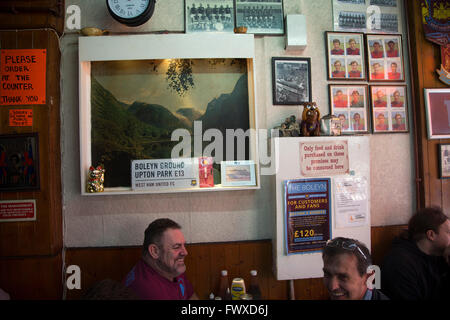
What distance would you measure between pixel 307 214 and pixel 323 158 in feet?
1.65

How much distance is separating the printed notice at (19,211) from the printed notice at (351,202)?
8.62ft

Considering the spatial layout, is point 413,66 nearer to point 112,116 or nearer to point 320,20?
point 320,20

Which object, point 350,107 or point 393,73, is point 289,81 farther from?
point 393,73

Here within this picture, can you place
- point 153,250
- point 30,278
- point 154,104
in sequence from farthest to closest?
1. point 154,104
2. point 30,278
3. point 153,250

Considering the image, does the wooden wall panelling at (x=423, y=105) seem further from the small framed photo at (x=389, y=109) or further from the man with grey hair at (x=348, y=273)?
the man with grey hair at (x=348, y=273)

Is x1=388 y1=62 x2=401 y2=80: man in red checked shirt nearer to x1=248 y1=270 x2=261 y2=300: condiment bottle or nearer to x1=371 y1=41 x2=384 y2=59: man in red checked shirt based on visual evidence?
x1=371 y1=41 x2=384 y2=59: man in red checked shirt

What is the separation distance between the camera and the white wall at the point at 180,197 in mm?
2203

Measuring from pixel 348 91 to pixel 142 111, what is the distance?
6.51 ft

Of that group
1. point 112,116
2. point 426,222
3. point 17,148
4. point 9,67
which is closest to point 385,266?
point 426,222

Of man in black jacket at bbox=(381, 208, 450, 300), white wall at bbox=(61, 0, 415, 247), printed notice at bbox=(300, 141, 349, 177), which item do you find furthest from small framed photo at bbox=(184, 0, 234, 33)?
man in black jacket at bbox=(381, 208, 450, 300)

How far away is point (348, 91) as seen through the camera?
2350mm

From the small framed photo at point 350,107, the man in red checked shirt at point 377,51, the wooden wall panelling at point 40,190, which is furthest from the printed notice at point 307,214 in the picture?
the wooden wall panelling at point 40,190

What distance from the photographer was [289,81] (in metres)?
2.29

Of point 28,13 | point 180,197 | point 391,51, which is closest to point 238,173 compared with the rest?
point 180,197
